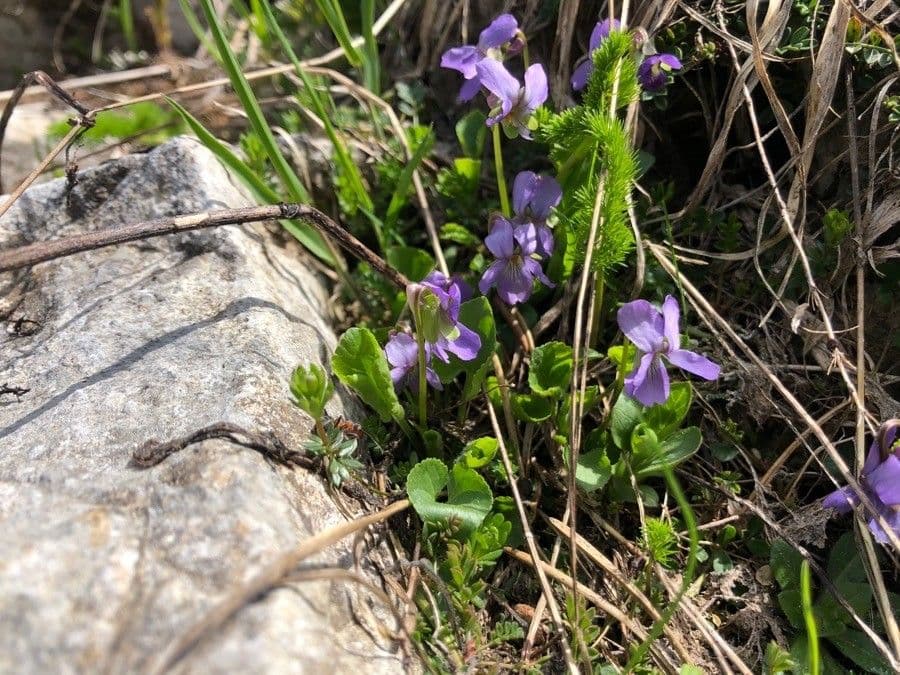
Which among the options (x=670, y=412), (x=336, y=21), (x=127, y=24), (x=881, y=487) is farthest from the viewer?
(x=127, y=24)

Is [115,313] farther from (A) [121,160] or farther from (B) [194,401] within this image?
(A) [121,160]

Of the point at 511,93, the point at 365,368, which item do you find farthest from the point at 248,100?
the point at 365,368

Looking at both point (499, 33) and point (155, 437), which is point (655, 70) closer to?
point (499, 33)

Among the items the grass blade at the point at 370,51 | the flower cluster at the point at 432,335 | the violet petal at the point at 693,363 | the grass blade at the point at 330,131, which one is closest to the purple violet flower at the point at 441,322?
the flower cluster at the point at 432,335

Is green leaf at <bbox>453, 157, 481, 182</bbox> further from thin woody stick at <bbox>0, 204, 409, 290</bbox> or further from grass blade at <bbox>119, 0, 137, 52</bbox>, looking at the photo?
grass blade at <bbox>119, 0, 137, 52</bbox>

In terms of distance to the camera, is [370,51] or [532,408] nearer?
[532,408]

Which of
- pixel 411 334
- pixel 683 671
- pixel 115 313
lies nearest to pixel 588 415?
pixel 411 334

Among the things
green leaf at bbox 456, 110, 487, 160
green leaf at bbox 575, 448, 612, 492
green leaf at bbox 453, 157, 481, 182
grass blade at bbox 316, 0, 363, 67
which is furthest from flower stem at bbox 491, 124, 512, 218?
green leaf at bbox 575, 448, 612, 492
